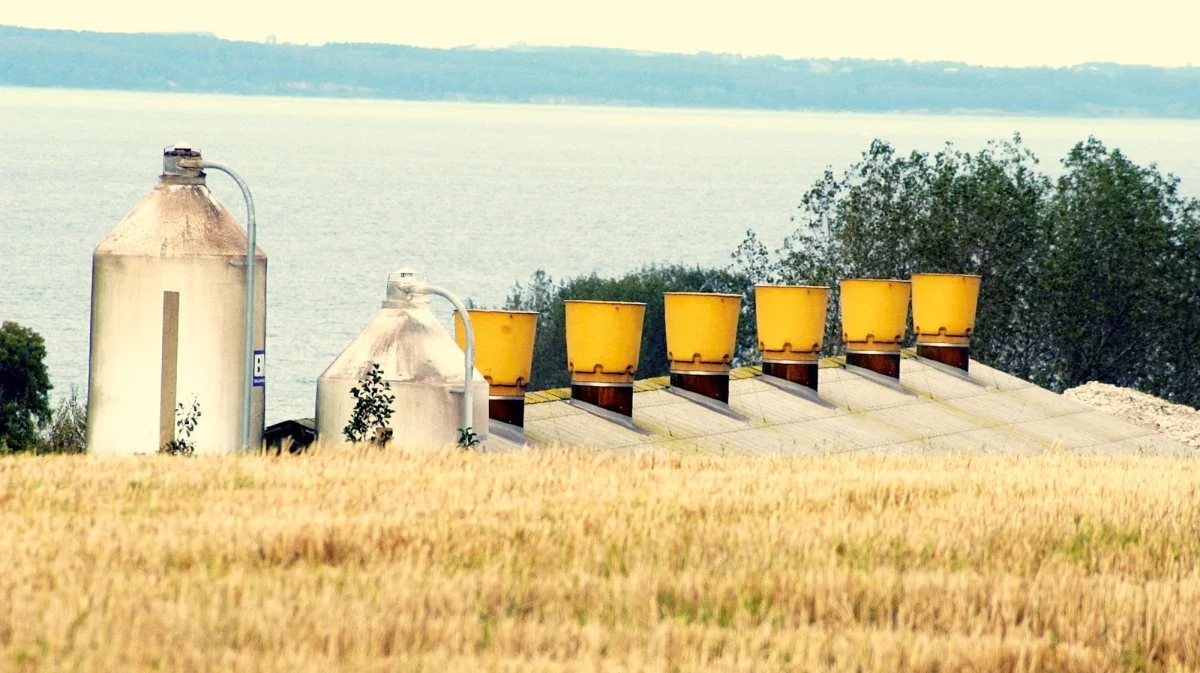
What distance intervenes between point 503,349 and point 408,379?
12.4ft

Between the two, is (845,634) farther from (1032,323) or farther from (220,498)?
(1032,323)

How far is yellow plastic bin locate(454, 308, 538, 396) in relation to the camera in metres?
24.0

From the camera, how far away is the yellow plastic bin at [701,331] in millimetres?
27906

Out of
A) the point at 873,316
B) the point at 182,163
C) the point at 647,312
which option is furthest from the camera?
the point at 647,312

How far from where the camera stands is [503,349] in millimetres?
24219

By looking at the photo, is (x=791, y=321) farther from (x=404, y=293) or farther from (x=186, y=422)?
(x=186, y=422)

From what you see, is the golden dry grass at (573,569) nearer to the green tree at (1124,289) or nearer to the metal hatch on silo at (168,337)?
the metal hatch on silo at (168,337)

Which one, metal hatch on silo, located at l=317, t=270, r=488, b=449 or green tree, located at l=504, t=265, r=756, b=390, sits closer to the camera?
metal hatch on silo, located at l=317, t=270, r=488, b=449

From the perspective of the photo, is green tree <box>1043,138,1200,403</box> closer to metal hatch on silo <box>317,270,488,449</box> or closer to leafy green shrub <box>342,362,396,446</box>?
metal hatch on silo <box>317,270,488,449</box>

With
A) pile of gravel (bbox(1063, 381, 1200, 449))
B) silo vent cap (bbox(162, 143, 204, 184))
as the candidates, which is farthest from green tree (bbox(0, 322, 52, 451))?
silo vent cap (bbox(162, 143, 204, 184))

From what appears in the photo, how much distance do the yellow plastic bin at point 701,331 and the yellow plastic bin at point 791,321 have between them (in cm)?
196

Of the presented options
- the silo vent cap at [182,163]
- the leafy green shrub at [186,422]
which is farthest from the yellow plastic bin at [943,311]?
the leafy green shrub at [186,422]

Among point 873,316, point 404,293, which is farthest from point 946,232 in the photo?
point 404,293

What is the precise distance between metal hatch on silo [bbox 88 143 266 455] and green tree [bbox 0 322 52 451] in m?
48.0
